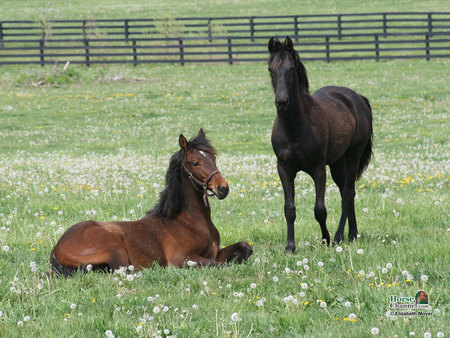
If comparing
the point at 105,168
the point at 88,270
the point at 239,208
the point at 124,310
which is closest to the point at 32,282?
the point at 88,270

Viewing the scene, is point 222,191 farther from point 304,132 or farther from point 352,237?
point 352,237

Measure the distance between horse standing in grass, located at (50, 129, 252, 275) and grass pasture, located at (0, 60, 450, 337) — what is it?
0.30m

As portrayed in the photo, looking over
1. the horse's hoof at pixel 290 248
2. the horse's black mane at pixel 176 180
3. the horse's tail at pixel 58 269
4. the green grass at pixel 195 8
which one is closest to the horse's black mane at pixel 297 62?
the horse's black mane at pixel 176 180

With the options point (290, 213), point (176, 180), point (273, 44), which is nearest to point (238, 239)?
point (290, 213)

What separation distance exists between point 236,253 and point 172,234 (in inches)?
31.2

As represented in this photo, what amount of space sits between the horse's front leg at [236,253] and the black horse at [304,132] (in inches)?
28.6

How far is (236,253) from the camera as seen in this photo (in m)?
7.27

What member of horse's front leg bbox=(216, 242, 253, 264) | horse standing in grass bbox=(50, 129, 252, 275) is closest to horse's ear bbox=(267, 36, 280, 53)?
horse standing in grass bbox=(50, 129, 252, 275)

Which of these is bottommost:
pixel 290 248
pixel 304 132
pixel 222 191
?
pixel 290 248

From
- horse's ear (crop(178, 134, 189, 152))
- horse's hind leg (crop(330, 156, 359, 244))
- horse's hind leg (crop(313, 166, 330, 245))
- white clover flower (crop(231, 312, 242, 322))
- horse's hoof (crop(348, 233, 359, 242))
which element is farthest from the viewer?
horse's hind leg (crop(330, 156, 359, 244))

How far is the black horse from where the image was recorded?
24.8ft

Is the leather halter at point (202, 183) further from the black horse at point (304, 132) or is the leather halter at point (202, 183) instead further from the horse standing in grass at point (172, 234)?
the black horse at point (304, 132)

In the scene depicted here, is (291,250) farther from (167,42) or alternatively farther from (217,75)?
(167,42)

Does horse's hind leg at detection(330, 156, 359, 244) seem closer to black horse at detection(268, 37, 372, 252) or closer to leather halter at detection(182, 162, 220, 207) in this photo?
black horse at detection(268, 37, 372, 252)
